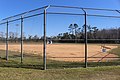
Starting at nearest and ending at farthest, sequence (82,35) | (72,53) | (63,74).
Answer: (63,74)
(82,35)
(72,53)

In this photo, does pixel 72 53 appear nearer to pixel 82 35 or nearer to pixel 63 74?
pixel 82 35

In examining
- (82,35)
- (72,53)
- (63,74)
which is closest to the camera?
(63,74)

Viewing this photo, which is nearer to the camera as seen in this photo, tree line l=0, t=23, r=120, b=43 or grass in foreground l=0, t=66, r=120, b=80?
grass in foreground l=0, t=66, r=120, b=80

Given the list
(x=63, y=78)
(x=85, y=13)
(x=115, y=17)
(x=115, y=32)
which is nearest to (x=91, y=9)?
(x=85, y=13)

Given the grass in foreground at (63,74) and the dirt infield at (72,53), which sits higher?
the dirt infield at (72,53)

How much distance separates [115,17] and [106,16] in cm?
73

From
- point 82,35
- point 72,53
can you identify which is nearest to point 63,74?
point 82,35

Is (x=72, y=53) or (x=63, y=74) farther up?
(x=72, y=53)

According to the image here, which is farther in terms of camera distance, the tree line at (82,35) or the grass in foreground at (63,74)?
the tree line at (82,35)

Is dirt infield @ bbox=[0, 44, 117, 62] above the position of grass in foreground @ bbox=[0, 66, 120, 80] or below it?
above

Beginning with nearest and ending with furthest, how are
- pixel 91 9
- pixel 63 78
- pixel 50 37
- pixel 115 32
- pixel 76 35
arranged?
pixel 63 78 → pixel 91 9 → pixel 50 37 → pixel 76 35 → pixel 115 32

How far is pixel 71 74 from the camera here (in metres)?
11.5

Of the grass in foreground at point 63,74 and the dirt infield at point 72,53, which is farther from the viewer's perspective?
the dirt infield at point 72,53

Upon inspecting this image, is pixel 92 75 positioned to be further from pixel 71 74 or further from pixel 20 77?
pixel 20 77
